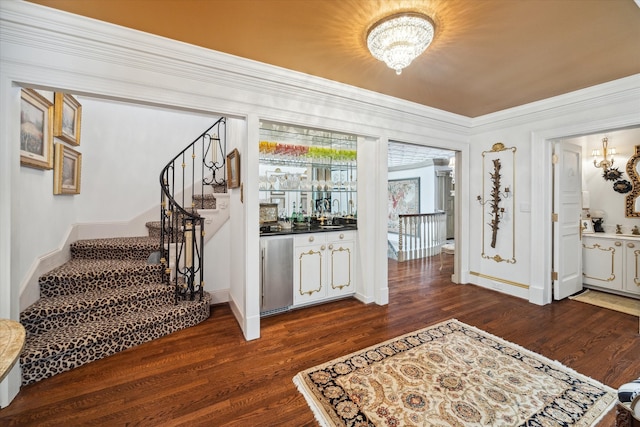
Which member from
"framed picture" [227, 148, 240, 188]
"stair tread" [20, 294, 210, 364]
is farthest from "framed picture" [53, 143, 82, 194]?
"framed picture" [227, 148, 240, 188]

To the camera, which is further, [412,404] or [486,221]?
[486,221]

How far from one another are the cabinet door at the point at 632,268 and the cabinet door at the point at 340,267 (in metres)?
3.80

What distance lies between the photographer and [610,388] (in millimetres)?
1943

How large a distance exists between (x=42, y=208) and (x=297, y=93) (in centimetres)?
295

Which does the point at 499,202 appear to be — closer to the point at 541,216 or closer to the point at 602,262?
the point at 541,216

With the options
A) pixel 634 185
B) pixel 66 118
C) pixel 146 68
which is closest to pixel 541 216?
pixel 634 185

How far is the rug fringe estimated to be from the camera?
167 cm

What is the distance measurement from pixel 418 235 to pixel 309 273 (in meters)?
4.21

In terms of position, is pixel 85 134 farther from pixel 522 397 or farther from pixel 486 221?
pixel 486 221

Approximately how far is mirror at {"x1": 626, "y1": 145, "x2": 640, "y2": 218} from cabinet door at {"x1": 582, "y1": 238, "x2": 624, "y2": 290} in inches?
24.4

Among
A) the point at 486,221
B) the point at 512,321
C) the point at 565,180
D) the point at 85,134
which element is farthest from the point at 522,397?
the point at 85,134

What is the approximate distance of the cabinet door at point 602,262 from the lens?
12.4 feet

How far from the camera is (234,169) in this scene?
3.24 meters

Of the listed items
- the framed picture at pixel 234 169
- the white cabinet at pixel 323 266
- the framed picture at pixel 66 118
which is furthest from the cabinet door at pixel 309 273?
the framed picture at pixel 66 118
